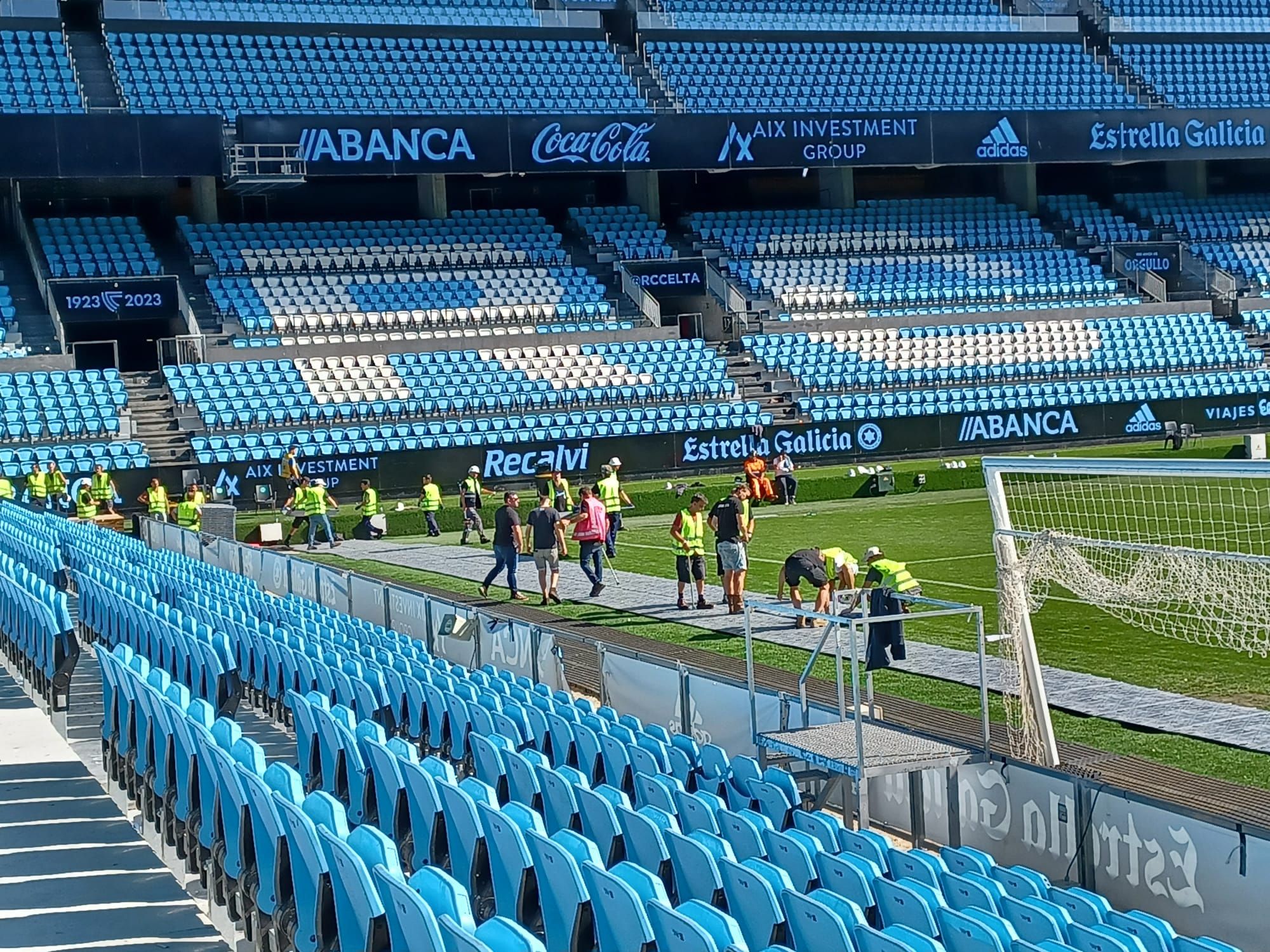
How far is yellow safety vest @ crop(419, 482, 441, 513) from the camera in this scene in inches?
1174

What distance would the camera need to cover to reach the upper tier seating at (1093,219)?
1923 inches

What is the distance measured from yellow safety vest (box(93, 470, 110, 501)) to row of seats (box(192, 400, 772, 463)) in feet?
10.2

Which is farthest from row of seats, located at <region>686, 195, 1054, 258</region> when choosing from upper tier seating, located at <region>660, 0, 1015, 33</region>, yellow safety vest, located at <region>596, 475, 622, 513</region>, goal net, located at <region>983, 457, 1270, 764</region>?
goal net, located at <region>983, 457, 1270, 764</region>

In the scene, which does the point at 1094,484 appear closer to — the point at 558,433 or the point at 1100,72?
the point at 558,433

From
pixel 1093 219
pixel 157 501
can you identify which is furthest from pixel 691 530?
pixel 1093 219

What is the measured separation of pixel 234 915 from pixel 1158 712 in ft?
27.2

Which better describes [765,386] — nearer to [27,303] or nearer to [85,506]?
[85,506]

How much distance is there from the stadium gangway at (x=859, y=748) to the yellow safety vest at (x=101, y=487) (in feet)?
68.2

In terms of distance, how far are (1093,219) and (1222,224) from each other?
4.15 m

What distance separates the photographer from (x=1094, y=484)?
31.0 meters

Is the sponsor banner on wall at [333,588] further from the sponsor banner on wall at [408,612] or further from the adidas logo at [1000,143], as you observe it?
the adidas logo at [1000,143]

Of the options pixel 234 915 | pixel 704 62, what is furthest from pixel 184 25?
pixel 234 915

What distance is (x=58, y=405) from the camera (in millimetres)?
33688

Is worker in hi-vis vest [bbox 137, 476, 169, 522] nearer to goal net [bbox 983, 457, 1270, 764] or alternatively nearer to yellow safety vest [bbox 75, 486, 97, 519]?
yellow safety vest [bbox 75, 486, 97, 519]
